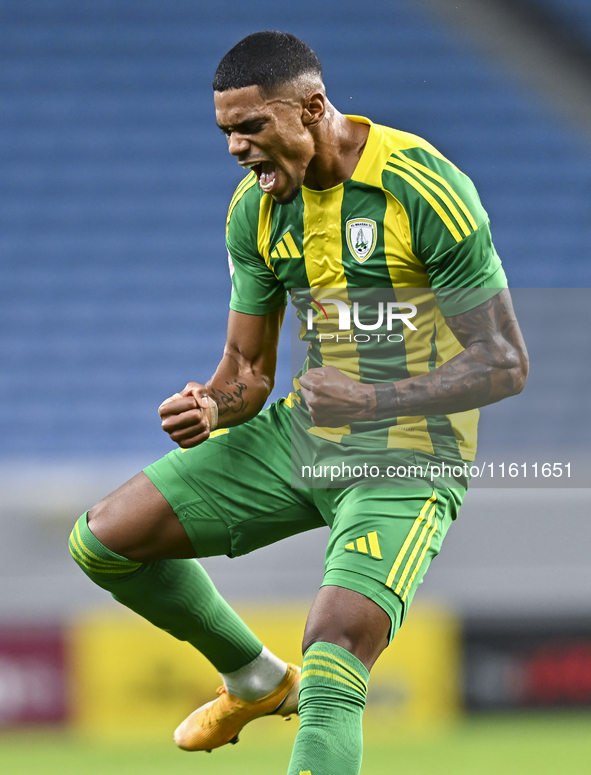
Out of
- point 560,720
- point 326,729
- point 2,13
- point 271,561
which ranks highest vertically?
point 2,13

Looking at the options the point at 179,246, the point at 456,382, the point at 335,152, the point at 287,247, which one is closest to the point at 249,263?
the point at 287,247

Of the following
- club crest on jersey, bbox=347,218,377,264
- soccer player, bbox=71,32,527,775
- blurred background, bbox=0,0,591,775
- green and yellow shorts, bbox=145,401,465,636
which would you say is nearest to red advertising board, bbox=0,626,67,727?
blurred background, bbox=0,0,591,775

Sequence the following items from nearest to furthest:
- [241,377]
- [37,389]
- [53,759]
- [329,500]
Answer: [329,500]
[241,377]
[53,759]
[37,389]

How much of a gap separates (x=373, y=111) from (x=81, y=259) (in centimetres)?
198

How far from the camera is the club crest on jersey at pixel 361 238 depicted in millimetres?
2221

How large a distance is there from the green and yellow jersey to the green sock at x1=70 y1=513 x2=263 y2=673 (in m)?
0.50

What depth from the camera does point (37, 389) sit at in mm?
6047

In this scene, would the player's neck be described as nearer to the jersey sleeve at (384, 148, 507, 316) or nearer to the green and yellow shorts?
the jersey sleeve at (384, 148, 507, 316)

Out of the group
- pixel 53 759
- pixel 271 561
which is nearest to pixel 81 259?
pixel 271 561

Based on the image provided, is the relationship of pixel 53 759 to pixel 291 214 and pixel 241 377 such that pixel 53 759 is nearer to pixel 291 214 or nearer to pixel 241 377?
pixel 241 377

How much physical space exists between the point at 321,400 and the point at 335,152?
1.79ft

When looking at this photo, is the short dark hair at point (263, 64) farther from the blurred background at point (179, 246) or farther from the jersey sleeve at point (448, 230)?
the blurred background at point (179, 246)

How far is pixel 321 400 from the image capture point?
6.98ft

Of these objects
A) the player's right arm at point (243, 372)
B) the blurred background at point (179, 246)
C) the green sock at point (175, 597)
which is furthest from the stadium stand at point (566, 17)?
the blurred background at point (179, 246)
